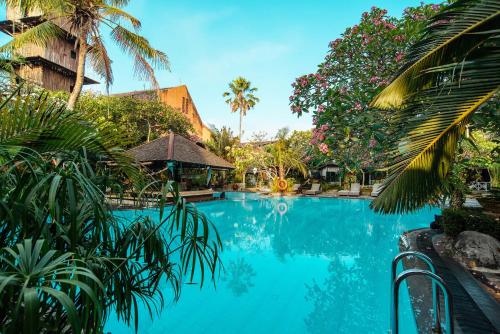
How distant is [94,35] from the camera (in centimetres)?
990

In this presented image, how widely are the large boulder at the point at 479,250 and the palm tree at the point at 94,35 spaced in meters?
10.6

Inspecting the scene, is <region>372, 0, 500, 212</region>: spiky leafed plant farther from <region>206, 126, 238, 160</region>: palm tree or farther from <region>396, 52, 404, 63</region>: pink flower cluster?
<region>206, 126, 238, 160</region>: palm tree

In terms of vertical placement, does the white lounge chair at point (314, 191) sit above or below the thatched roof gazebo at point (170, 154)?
below

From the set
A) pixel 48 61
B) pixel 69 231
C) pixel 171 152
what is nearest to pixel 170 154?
pixel 171 152

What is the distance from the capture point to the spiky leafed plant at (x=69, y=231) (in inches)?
44.4

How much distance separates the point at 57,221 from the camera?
4.78ft

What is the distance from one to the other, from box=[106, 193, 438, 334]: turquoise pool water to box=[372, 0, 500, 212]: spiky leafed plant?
2.21m

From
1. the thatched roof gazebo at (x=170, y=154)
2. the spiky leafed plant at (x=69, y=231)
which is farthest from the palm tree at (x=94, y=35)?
the spiky leafed plant at (x=69, y=231)

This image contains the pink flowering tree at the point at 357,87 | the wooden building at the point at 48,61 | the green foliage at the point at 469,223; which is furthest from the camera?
the wooden building at the point at 48,61

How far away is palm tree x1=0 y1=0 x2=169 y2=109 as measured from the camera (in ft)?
29.2

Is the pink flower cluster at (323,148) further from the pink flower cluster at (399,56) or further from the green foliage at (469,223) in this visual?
the green foliage at (469,223)

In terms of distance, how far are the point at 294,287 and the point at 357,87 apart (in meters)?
4.10

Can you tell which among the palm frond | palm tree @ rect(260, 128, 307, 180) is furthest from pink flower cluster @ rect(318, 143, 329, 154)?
palm tree @ rect(260, 128, 307, 180)

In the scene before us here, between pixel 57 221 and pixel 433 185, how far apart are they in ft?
10.3
